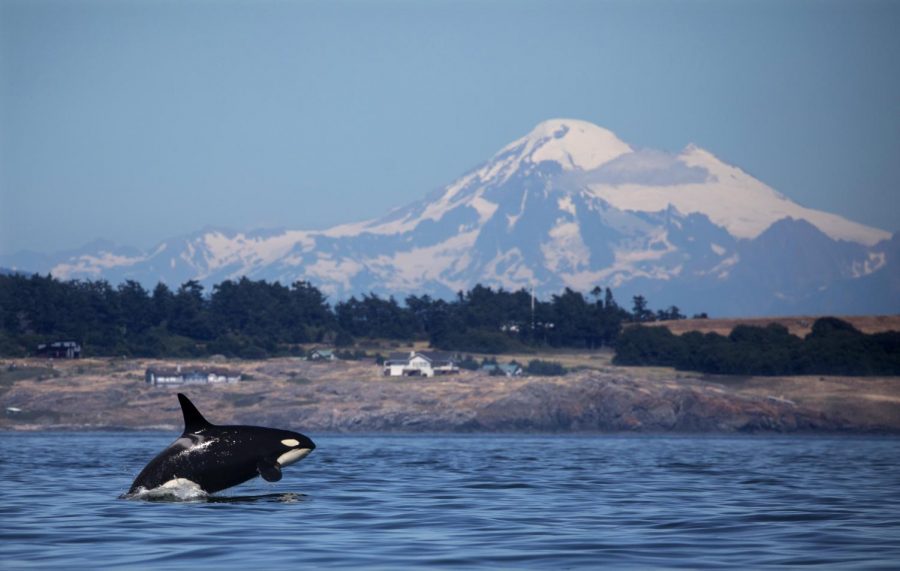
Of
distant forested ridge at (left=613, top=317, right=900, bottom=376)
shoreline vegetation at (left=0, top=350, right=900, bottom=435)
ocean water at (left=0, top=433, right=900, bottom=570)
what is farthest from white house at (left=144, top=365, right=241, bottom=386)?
ocean water at (left=0, top=433, right=900, bottom=570)

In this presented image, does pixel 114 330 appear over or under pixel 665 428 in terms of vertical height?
over

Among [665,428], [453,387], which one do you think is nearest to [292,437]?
[665,428]

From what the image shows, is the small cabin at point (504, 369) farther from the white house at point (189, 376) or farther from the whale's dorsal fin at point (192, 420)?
the whale's dorsal fin at point (192, 420)

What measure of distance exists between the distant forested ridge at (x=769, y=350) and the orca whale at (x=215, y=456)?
470 feet

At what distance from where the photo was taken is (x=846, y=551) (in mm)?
24531

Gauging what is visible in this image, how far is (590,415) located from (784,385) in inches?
1032

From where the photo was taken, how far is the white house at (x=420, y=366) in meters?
174

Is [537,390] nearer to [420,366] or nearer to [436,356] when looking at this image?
[420,366]

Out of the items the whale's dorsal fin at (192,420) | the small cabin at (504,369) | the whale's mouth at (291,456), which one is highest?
the small cabin at (504,369)

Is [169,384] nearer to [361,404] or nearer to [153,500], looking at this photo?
[361,404]

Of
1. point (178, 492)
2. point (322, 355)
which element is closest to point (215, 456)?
point (178, 492)

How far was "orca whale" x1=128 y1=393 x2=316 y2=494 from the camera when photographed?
1198 inches

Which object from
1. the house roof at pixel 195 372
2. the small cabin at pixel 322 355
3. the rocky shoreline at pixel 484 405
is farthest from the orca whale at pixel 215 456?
the small cabin at pixel 322 355

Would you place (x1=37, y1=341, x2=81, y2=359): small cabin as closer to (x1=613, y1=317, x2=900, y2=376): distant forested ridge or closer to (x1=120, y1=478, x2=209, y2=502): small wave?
(x1=613, y1=317, x2=900, y2=376): distant forested ridge
